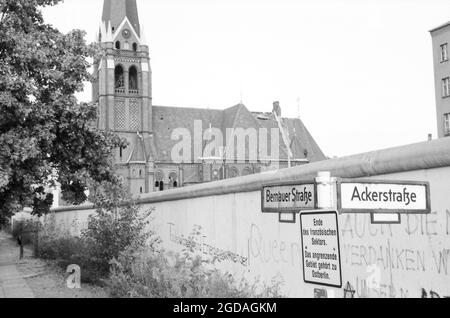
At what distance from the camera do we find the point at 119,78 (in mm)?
78062

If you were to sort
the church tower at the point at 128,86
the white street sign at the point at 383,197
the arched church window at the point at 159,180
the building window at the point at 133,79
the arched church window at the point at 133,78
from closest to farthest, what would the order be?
the white street sign at the point at 383,197
the church tower at the point at 128,86
the arched church window at the point at 159,180
the building window at the point at 133,79
the arched church window at the point at 133,78

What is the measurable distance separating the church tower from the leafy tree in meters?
58.6

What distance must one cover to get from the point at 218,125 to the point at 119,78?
17.0 m

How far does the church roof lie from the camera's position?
80.5 m

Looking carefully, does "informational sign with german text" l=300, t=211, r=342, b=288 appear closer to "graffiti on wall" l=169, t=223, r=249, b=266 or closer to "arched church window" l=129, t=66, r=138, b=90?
"graffiti on wall" l=169, t=223, r=249, b=266

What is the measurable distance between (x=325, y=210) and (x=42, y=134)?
1217 cm

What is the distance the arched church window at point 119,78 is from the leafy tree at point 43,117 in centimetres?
6193

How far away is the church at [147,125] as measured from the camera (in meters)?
75.4

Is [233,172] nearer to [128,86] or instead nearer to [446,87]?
[128,86]

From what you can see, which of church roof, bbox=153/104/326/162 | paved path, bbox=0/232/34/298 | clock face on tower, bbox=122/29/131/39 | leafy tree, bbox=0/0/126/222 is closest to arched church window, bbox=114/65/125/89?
clock face on tower, bbox=122/29/131/39

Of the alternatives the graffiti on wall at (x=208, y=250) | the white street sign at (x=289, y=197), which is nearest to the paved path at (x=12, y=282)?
the graffiti on wall at (x=208, y=250)

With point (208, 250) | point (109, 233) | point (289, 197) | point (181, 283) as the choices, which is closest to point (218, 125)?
point (109, 233)

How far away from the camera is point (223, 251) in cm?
1207

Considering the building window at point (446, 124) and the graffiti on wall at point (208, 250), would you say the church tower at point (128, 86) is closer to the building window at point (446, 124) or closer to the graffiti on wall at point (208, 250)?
the building window at point (446, 124)
